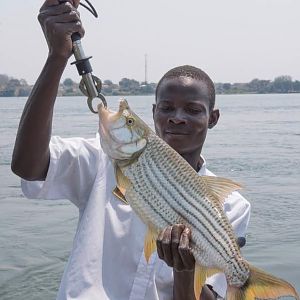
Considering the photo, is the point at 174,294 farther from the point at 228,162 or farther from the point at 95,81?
the point at 228,162

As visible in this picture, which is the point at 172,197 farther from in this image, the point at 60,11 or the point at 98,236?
the point at 60,11

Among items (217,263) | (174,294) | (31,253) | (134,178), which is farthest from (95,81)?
(31,253)

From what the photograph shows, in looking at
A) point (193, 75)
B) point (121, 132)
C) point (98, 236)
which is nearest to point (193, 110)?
point (193, 75)

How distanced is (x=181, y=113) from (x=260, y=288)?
50.7 inches

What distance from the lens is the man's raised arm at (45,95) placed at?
3.22 metres

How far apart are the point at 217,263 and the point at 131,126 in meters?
0.84

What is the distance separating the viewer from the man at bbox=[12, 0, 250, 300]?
3.46 meters

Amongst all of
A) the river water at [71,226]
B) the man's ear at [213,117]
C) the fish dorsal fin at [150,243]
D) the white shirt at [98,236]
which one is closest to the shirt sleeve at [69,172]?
the white shirt at [98,236]

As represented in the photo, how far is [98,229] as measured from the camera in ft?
12.8

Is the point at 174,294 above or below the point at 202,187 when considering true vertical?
below

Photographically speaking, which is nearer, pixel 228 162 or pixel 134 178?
pixel 134 178

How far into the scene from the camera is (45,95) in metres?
3.46

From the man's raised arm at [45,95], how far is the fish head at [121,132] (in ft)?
1.23

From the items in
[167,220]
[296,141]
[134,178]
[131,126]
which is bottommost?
[296,141]
